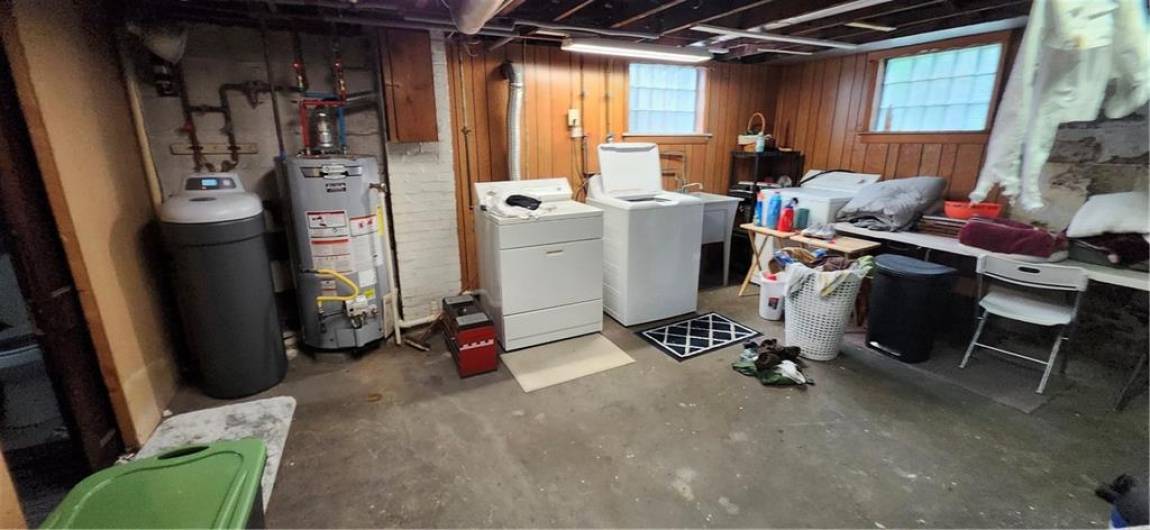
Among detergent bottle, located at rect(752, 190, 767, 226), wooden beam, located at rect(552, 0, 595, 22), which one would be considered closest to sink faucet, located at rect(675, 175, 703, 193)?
detergent bottle, located at rect(752, 190, 767, 226)

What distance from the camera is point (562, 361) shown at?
9.70ft

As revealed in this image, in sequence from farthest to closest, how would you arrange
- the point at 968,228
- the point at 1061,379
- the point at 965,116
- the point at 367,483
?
the point at 965,116
the point at 968,228
the point at 1061,379
the point at 367,483

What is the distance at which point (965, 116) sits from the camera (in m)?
3.48

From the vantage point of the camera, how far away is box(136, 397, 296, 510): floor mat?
7.05 feet

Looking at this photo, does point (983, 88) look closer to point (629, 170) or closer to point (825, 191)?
point (825, 191)

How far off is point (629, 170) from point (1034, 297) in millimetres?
2714

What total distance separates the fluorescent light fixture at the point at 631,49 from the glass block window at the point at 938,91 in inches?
65.0

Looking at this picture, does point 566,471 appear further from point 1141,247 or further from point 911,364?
point 1141,247

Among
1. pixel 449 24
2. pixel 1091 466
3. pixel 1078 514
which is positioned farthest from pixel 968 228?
pixel 449 24

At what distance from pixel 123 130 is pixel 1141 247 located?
5.28 metres

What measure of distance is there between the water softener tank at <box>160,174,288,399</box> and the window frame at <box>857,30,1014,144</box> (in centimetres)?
464

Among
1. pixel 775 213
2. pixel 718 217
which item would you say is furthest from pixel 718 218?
pixel 775 213

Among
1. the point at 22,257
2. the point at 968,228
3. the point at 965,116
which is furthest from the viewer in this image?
the point at 965,116

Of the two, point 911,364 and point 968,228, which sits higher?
point 968,228
